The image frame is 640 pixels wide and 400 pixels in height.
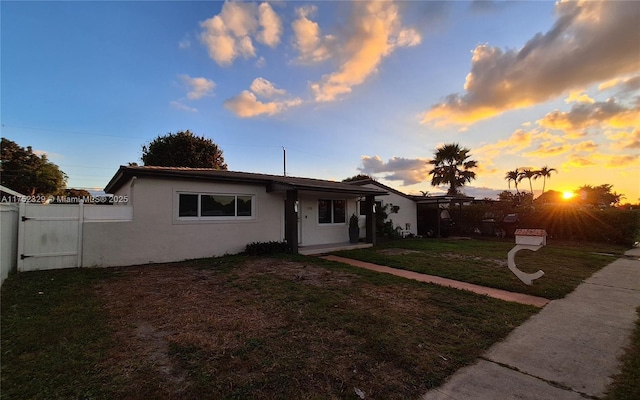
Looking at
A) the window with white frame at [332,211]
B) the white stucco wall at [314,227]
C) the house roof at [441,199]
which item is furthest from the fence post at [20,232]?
the house roof at [441,199]

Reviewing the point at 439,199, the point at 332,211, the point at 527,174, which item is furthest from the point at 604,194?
the point at 332,211

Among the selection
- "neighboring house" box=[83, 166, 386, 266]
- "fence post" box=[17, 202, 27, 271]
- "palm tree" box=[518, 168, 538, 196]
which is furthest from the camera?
"palm tree" box=[518, 168, 538, 196]

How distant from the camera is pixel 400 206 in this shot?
17.0m

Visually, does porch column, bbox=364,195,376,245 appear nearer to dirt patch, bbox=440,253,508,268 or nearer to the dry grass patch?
dirt patch, bbox=440,253,508,268

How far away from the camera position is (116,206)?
7.88 metres

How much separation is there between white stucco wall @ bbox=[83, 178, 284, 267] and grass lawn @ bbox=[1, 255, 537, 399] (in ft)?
5.11

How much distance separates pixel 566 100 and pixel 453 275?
26.8ft

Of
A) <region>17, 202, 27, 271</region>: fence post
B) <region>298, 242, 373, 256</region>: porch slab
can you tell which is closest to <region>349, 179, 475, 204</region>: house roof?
<region>298, 242, 373, 256</region>: porch slab

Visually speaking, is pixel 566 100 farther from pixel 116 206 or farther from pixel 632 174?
pixel 116 206

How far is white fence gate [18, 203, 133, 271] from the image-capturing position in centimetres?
684

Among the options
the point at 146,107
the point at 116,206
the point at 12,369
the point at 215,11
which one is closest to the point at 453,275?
the point at 12,369

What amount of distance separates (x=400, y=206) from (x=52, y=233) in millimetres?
15403

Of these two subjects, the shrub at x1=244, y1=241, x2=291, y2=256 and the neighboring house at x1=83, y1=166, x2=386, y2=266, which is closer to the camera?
the neighboring house at x1=83, y1=166, x2=386, y2=266

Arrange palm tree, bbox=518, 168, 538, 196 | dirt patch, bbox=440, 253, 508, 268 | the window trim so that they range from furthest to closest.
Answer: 1. palm tree, bbox=518, 168, 538, 196
2. the window trim
3. dirt patch, bbox=440, 253, 508, 268
